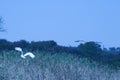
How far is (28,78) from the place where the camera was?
8688 millimetres

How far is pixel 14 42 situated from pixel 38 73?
1778 centimetres

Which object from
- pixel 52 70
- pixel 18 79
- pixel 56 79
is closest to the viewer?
pixel 18 79

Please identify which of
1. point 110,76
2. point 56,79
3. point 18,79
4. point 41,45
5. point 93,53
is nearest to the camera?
point 18,79

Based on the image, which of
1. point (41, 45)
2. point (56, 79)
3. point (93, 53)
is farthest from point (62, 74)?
point (41, 45)

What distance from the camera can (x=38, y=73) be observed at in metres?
9.14

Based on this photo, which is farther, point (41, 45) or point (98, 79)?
point (41, 45)

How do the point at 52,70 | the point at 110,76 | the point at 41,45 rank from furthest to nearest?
the point at 41,45
the point at 110,76
the point at 52,70

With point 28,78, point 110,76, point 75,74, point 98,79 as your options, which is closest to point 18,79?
point 28,78

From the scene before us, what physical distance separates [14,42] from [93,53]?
5.49 m

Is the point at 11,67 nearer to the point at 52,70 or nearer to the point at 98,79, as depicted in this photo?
the point at 52,70

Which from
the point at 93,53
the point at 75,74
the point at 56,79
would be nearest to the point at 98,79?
the point at 75,74

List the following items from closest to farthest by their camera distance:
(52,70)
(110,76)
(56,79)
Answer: (56,79)
(52,70)
(110,76)

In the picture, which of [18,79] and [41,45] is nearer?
[18,79]

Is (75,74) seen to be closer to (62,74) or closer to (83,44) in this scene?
(62,74)
